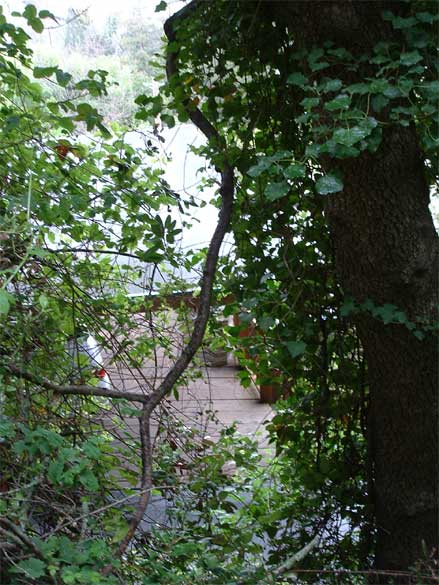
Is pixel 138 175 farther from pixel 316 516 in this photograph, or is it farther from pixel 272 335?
pixel 316 516

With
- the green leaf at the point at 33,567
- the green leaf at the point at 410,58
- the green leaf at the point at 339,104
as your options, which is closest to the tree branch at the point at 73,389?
the green leaf at the point at 33,567

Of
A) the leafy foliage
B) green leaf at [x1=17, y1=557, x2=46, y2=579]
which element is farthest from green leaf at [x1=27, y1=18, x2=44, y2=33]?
green leaf at [x1=17, y1=557, x2=46, y2=579]

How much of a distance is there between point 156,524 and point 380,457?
658 mm

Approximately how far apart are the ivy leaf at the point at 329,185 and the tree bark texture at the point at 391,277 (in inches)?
4.0

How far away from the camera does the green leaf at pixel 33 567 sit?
137cm

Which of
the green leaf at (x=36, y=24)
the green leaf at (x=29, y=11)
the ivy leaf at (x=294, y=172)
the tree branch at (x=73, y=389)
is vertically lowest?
the tree branch at (x=73, y=389)

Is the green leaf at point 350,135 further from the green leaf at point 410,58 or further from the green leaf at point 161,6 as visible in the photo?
the green leaf at point 161,6

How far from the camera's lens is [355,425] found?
236 cm

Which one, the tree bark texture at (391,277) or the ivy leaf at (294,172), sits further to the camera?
the tree bark texture at (391,277)

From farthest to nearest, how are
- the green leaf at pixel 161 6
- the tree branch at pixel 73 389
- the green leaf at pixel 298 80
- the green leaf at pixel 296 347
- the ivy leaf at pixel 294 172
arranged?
1. the green leaf at pixel 161 6
2. the green leaf at pixel 296 347
3. the tree branch at pixel 73 389
4. the green leaf at pixel 298 80
5. the ivy leaf at pixel 294 172

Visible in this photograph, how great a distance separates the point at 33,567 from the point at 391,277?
3.58ft

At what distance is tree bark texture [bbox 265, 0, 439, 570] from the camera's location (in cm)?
190

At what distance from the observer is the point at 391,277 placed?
6.47 ft

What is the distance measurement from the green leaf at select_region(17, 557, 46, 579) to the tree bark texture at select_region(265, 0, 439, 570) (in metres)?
1.04
